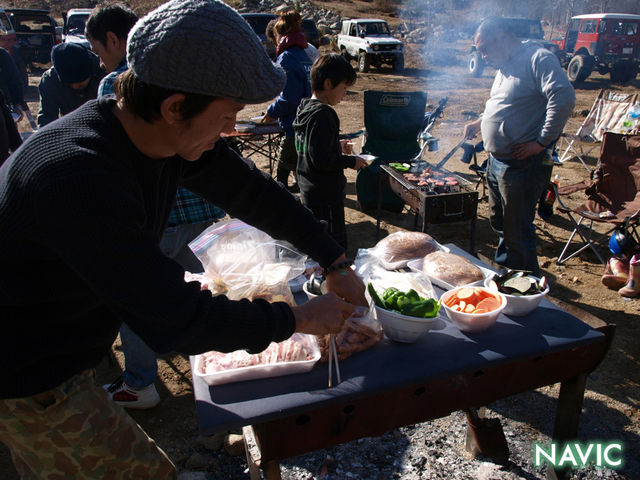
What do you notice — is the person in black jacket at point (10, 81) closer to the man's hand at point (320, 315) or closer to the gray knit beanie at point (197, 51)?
the gray knit beanie at point (197, 51)

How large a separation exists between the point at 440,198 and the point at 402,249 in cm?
183

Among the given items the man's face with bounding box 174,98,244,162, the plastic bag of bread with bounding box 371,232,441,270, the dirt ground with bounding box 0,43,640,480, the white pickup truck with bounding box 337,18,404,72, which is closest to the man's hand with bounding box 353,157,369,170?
the dirt ground with bounding box 0,43,640,480

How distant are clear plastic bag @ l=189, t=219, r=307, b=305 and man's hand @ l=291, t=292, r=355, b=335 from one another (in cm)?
50

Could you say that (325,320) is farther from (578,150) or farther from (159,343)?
(578,150)

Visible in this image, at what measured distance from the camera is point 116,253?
1045mm

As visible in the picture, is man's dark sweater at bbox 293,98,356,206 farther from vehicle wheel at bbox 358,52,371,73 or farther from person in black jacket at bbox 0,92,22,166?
vehicle wheel at bbox 358,52,371,73

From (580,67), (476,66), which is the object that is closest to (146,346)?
(580,67)

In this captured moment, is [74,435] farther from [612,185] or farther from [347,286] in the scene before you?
[612,185]


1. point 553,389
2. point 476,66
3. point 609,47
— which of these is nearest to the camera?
point 553,389

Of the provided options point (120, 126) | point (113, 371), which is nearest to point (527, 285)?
point (120, 126)

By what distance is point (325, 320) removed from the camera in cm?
147

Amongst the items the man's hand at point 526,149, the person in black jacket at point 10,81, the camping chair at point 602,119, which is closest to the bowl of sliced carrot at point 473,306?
the man's hand at point 526,149

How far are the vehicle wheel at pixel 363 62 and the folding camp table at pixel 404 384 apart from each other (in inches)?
663

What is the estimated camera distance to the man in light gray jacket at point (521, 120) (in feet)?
11.7
